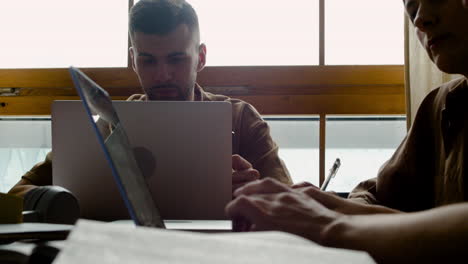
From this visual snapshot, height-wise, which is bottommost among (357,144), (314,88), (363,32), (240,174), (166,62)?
(357,144)

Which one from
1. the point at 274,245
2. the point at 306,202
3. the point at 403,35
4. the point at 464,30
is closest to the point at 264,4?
the point at 403,35

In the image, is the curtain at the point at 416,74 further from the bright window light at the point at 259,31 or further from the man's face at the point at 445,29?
the man's face at the point at 445,29

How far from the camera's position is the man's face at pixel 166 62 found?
1.54 metres

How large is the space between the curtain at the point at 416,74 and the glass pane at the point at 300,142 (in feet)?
1.34

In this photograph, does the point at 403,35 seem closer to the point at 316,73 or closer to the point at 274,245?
the point at 316,73

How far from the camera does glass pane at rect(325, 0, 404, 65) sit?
221cm

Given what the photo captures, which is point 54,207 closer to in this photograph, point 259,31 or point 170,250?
point 170,250

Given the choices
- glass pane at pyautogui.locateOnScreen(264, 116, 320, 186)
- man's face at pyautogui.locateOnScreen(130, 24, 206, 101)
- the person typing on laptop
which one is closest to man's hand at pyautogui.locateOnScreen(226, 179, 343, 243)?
the person typing on laptop

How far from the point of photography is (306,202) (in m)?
0.57

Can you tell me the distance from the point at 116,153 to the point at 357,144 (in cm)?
190

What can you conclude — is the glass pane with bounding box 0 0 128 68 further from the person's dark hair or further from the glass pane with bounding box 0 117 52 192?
the person's dark hair

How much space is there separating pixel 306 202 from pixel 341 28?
1.81 metres

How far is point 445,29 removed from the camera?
3.03 ft

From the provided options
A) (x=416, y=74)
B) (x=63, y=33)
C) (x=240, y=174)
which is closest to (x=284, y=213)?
(x=240, y=174)
